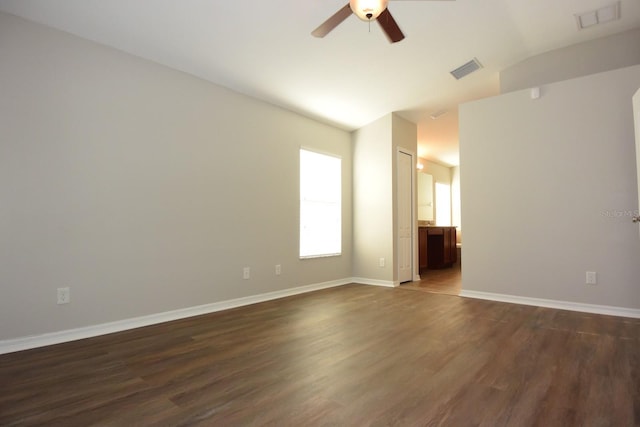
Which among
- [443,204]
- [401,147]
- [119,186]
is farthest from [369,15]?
[443,204]

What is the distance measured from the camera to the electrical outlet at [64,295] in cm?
270

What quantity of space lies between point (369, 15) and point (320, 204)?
3.21 m

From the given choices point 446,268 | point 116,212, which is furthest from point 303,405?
point 446,268

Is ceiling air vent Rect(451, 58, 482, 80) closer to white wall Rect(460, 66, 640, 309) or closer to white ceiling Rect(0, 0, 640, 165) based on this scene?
white ceiling Rect(0, 0, 640, 165)

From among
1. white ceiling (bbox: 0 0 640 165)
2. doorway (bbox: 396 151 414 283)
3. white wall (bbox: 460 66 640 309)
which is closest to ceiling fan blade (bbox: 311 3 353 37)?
white ceiling (bbox: 0 0 640 165)

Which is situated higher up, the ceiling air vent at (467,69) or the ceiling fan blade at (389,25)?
the ceiling air vent at (467,69)

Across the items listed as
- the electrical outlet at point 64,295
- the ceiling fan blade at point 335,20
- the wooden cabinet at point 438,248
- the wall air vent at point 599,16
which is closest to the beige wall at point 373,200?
the wooden cabinet at point 438,248

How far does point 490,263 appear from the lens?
4348 millimetres

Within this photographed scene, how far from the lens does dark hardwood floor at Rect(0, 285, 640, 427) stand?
1.61 m

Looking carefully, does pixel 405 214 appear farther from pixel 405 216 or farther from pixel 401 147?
pixel 401 147

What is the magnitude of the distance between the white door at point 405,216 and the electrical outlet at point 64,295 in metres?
4.26

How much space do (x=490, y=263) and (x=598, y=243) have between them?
1138mm

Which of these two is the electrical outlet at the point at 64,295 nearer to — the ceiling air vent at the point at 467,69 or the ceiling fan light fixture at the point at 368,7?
the ceiling fan light fixture at the point at 368,7

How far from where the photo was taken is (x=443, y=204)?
360 inches
